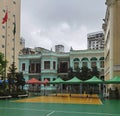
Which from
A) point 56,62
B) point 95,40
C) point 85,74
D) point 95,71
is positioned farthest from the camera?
point 95,40

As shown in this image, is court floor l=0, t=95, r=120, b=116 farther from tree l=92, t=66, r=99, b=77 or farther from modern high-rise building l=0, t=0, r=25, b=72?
modern high-rise building l=0, t=0, r=25, b=72

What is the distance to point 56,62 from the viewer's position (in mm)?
69312

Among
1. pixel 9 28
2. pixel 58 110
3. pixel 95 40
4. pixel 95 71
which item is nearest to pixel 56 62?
pixel 95 71

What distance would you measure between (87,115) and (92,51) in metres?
49.5

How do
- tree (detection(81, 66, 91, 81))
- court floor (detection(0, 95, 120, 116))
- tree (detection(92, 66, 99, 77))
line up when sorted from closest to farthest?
court floor (detection(0, 95, 120, 116)) → tree (detection(81, 66, 91, 81)) → tree (detection(92, 66, 99, 77))

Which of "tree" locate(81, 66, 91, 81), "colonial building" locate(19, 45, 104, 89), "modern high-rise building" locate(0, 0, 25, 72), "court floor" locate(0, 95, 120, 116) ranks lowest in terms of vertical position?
"court floor" locate(0, 95, 120, 116)

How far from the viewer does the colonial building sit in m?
65.4

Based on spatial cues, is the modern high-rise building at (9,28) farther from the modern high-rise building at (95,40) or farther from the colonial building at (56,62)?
the modern high-rise building at (95,40)

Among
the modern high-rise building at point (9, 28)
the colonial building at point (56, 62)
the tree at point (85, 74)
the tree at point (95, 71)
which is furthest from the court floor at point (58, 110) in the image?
the modern high-rise building at point (9, 28)

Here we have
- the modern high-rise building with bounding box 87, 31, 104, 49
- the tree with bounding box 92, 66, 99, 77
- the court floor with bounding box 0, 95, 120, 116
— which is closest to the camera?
the court floor with bounding box 0, 95, 120, 116

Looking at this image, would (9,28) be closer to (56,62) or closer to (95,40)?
(56,62)


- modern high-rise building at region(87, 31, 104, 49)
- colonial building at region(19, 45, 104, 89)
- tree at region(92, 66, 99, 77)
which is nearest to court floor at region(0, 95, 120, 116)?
tree at region(92, 66, 99, 77)

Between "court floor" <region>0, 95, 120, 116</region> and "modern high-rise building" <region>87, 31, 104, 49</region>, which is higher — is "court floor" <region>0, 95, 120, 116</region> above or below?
below

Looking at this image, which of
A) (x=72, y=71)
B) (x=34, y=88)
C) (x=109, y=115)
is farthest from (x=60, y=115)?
(x=34, y=88)
